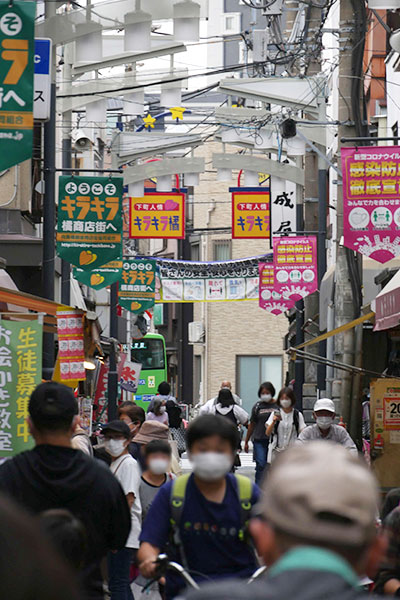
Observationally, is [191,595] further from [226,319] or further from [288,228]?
[226,319]

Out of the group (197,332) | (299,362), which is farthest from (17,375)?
(197,332)

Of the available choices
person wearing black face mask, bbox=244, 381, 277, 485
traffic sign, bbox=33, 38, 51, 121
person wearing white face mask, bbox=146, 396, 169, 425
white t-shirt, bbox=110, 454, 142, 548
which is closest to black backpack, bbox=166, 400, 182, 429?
person wearing white face mask, bbox=146, 396, 169, 425

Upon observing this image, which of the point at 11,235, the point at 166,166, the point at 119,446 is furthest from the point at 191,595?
the point at 166,166

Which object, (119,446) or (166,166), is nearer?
(119,446)

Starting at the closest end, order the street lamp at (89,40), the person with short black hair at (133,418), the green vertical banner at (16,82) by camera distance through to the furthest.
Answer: the green vertical banner at (16,82) → the person with short black hair at (133,418) → the street lamp at (89,40)

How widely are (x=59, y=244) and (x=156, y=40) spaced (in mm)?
3998

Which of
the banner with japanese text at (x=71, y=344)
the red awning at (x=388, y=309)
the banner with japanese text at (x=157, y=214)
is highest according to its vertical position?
the banner with japanese text at (x=157, y=214)

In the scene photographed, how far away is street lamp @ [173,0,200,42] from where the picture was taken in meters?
16.3

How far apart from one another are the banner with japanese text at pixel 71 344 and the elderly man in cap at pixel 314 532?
35.4ft

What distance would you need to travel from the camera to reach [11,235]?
2328 centimetres

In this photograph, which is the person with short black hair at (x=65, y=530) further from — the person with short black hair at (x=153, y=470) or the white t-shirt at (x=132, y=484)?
the white t-shirt at (x=132, y=484)

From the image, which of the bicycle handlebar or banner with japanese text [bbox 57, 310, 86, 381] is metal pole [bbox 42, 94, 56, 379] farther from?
the bicycle handlebar

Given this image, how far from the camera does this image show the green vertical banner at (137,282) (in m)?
33.7

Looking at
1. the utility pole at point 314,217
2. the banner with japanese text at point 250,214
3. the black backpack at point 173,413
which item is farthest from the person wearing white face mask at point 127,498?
the banner with japanese text at point 250,214
